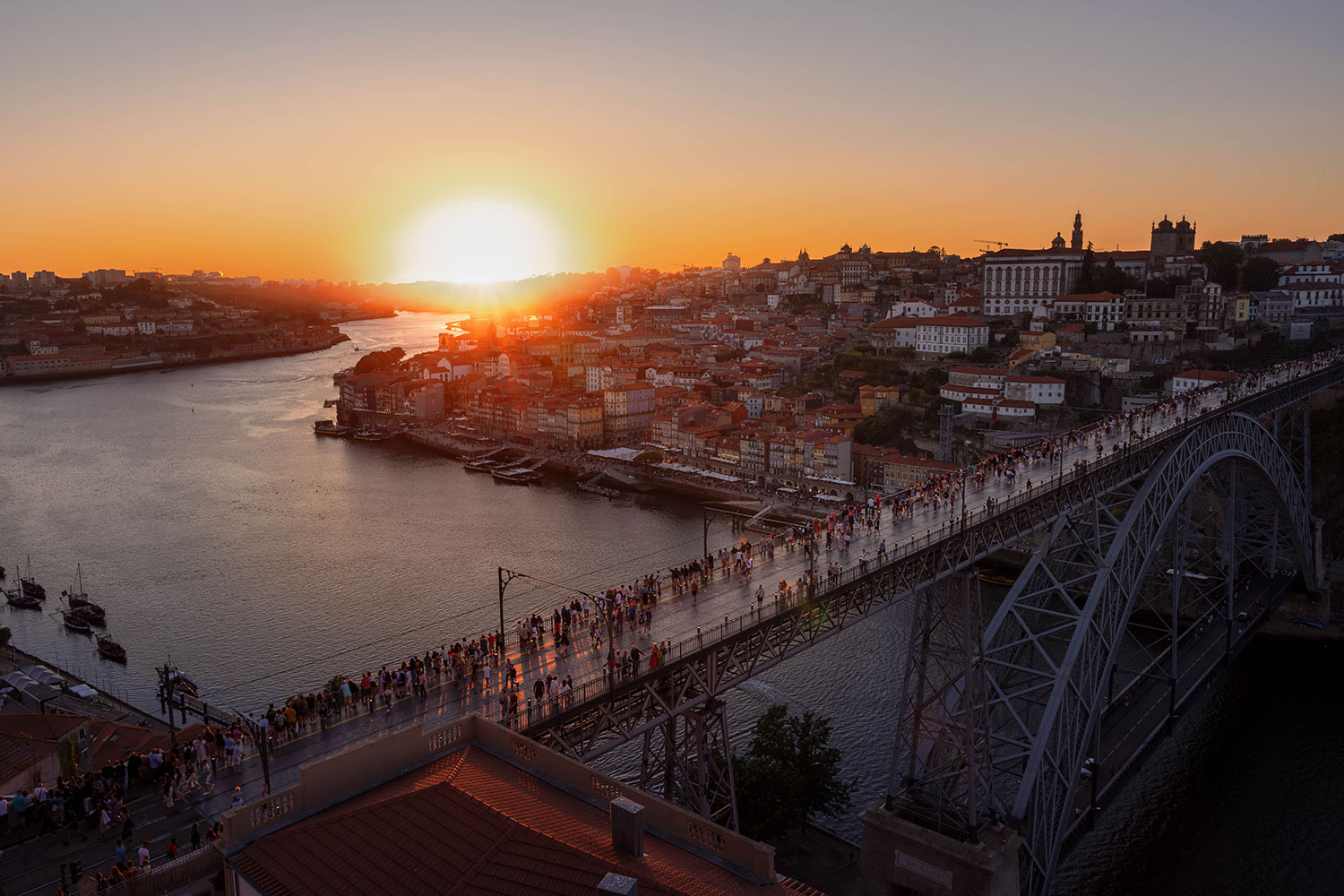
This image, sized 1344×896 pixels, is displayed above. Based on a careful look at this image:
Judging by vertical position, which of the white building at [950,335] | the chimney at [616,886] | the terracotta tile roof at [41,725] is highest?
the white building at [950,335]

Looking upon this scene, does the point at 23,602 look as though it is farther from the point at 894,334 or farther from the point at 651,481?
the point at 894,334

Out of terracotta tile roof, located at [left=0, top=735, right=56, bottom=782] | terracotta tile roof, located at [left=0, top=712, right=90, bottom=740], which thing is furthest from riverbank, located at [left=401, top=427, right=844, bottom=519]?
terracotta tile roof, located at [left=0, top=735, right=56, bottom=782]

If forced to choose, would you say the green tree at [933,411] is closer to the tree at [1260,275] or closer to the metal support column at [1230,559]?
the metal support column at [1230,559]

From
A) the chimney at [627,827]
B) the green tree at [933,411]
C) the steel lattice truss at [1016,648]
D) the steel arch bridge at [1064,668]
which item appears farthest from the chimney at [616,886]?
the green tree at [933,411]

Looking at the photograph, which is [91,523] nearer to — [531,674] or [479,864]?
[531,674]

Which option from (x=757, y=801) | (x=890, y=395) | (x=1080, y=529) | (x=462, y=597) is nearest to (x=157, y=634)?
(x=462, y=597)

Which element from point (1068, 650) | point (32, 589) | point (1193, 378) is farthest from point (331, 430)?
point (1068, 650)

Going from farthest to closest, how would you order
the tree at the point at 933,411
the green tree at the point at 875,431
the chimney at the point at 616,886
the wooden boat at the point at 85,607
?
the tree at the point at 933,411 → the green tree at the point at 875,431 → the wooden boat at the point at 85,607 → the chimney at the point at 616,886
